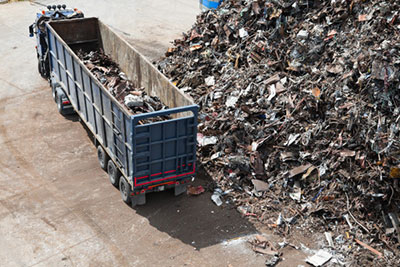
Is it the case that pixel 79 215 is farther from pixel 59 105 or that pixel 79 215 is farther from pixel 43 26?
pixel 43 26

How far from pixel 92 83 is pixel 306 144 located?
221 inches

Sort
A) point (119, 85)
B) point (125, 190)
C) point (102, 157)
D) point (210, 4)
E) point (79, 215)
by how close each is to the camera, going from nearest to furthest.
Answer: point (79, 215), point (125, 190), point (102, 157), point (119, 85), point (210, 4)

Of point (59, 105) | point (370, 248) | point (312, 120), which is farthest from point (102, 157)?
point (370, 248)

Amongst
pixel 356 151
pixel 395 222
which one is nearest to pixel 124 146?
pixel 356 151

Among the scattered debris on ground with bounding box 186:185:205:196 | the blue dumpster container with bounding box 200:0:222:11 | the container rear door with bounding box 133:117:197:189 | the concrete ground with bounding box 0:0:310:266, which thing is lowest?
the concrete ground with bounding box 0:0:310:266

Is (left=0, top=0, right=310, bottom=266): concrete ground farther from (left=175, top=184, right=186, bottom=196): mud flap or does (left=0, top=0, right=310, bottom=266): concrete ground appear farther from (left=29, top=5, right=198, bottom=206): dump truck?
(left=29, top=5, right=198, bottom=206): dump truck

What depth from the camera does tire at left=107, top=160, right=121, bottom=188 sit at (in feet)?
37.3

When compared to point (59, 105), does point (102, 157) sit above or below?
below

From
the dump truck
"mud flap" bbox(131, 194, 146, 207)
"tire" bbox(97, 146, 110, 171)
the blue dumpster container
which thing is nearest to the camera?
the dump truck

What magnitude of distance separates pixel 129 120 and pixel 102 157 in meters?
2.89

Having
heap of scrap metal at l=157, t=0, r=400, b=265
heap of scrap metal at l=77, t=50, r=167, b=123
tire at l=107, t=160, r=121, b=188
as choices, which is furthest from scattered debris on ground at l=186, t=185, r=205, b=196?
heap of scrap metal at l=77, t=50, r=167, b=123

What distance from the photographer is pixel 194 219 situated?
423 inches

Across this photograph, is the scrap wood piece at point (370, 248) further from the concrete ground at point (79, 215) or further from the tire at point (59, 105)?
the tire at point (59, 105)

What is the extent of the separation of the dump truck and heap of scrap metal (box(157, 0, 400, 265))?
5.45 ft
